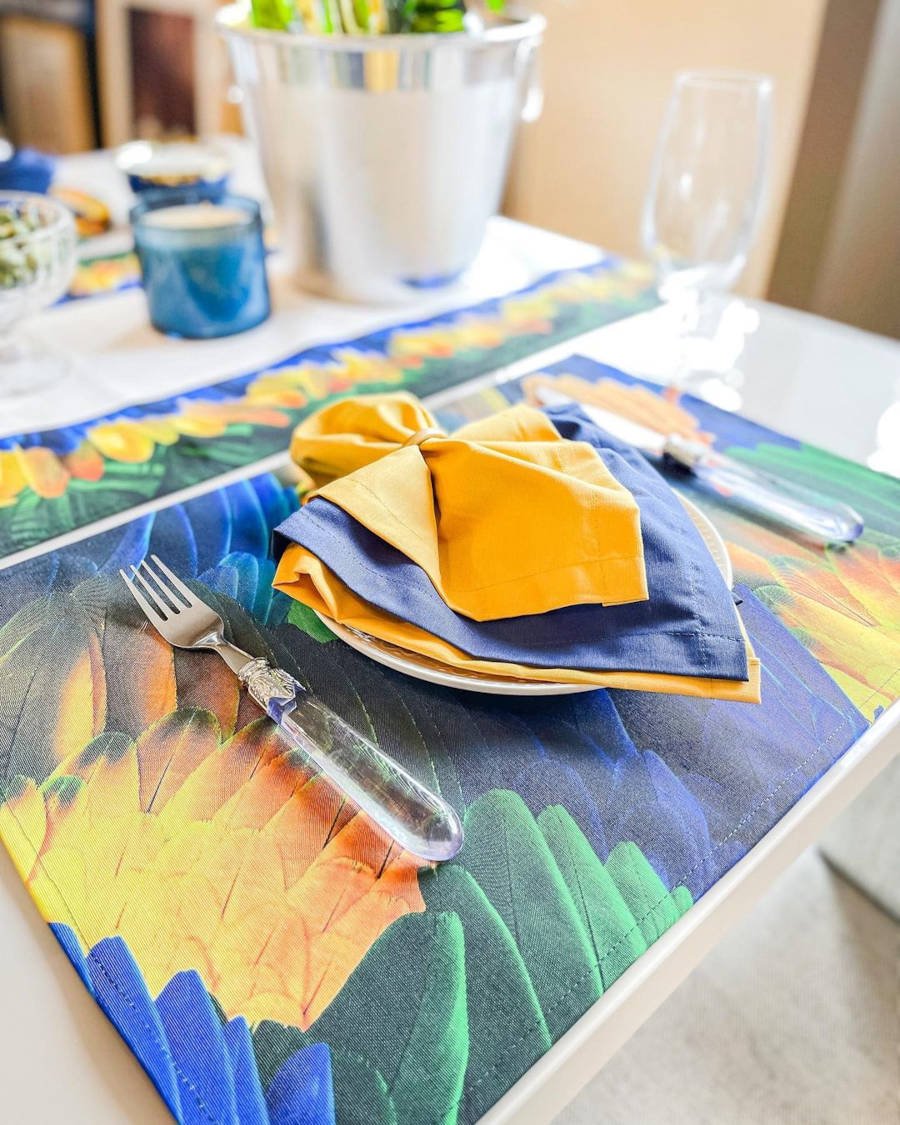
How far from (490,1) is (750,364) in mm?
423

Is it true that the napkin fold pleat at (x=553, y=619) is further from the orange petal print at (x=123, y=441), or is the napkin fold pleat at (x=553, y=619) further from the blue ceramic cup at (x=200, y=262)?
the blue ceramic cup at (x=200, y=262)

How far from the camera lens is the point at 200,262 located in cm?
73

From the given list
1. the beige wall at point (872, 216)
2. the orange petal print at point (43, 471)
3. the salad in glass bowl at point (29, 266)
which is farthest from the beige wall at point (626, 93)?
the orange petal print at point (43, 471)

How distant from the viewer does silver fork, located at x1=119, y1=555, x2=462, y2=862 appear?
337 millimetres

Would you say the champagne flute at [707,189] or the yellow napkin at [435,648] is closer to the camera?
the yellow napkin at [435,648]

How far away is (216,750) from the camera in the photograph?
39cm

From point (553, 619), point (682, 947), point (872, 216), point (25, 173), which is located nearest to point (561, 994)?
point (682, 947)

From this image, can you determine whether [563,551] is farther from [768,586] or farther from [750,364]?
[750,364]

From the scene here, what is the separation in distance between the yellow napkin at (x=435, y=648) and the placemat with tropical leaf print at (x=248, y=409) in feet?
0.67

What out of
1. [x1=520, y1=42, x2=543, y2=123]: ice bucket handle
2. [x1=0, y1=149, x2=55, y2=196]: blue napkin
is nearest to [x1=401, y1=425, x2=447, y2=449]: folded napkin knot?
[x1=520, y1=42, x2=543, y2=123]: ice bucket handle

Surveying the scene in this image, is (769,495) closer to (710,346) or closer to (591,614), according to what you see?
(591,614)

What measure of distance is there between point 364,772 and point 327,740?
0.08 ft

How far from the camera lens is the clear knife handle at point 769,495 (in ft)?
1.71

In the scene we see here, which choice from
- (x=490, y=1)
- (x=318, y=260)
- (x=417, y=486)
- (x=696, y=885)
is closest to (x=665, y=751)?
(x=696, y=885)
